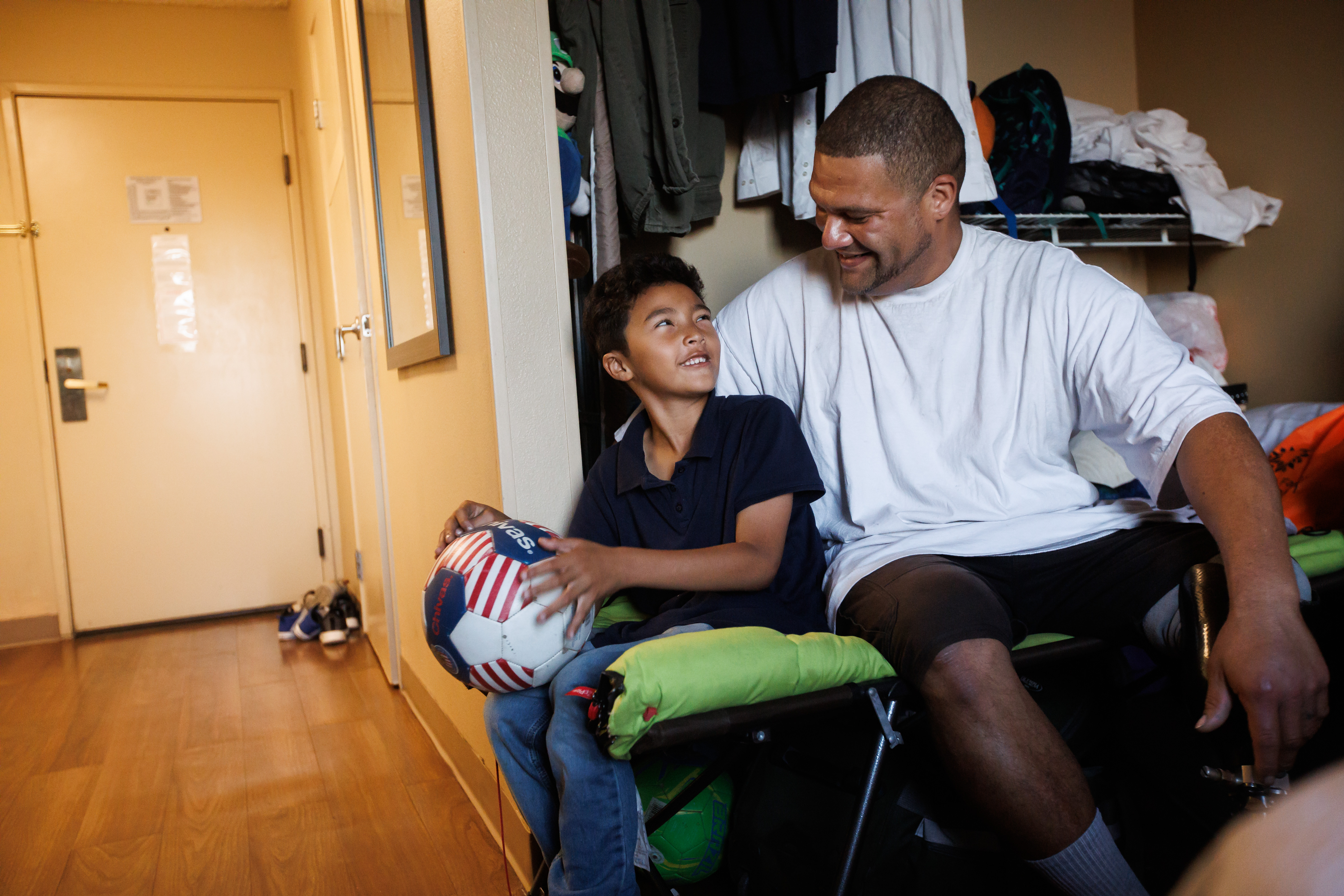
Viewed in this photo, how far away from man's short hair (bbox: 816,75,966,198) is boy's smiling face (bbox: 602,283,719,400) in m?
0.35

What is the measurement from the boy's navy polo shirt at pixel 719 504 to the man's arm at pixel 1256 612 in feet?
1.68

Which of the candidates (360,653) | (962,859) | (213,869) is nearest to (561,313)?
(962,859)

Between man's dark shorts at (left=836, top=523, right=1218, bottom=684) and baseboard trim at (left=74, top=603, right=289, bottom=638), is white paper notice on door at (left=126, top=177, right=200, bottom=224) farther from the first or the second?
man's dark shorts at (left=836, top=523, right=1218, bottom=684)

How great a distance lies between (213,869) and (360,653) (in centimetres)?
160

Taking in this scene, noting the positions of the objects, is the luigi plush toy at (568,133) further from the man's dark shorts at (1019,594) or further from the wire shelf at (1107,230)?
the wire shelf at (1107,230)

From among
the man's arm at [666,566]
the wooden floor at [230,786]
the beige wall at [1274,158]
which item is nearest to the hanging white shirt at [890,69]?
the man's arm at [666,566]

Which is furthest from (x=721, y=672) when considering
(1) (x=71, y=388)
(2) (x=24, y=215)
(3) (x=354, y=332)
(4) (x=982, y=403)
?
(2) (x=24, y=215)

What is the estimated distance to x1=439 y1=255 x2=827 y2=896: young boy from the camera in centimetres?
103

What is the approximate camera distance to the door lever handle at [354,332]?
8.76 feet

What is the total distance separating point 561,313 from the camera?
4.88ft

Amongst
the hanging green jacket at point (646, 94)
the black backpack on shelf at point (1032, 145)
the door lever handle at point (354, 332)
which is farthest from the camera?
the door lever handle at point (354, 332)

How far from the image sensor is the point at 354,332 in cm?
295

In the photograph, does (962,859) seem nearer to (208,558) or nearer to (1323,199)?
(1323,199)

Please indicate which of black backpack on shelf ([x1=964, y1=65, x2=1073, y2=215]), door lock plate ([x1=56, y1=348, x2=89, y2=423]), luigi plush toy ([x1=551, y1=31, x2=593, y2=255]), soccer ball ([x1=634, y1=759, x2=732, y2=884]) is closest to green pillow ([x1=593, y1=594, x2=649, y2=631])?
soccer ball ([x1=634, y1=759, x2=732, y2=884])
